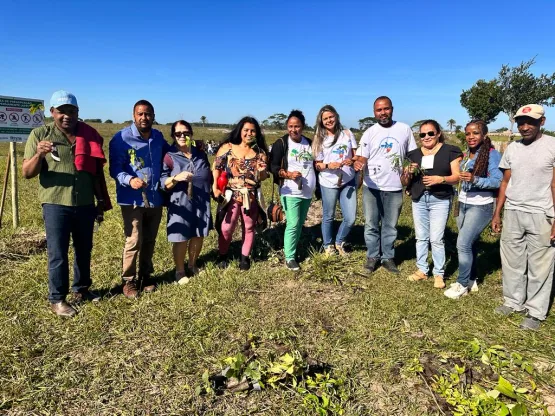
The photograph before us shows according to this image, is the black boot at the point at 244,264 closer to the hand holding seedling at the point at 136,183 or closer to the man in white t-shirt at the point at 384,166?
the man in white t-shirt at the point at 384,166

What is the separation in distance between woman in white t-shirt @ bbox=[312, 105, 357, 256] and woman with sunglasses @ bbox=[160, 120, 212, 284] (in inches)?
67.9

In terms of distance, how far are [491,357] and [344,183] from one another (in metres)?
2.95

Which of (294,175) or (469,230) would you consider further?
(294,175)

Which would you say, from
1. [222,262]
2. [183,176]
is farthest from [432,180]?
[222,262]

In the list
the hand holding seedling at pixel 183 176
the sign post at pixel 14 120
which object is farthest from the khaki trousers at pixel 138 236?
the sign post at pixel 14 120

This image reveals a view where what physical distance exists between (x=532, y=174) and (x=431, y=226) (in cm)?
131

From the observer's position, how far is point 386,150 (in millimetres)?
4750

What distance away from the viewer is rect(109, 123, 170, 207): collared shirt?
4016mm

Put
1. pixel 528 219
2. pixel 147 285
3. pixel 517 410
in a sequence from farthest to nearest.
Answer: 1. pixel 147 285
2. pixel 528 219
3. pixel 517 410

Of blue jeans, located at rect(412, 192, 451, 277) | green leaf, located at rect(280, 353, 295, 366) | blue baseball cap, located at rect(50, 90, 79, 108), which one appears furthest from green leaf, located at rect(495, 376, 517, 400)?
blue baseball cap, located at rect(50, 90, 79, 108)

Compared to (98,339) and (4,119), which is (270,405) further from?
(4,119)

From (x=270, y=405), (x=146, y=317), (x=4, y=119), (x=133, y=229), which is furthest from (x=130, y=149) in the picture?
(x=4, y=119)

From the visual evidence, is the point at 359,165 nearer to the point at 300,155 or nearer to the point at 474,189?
the point at 300,155

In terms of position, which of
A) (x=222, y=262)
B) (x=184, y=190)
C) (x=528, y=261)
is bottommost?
(x=222, y=262)
